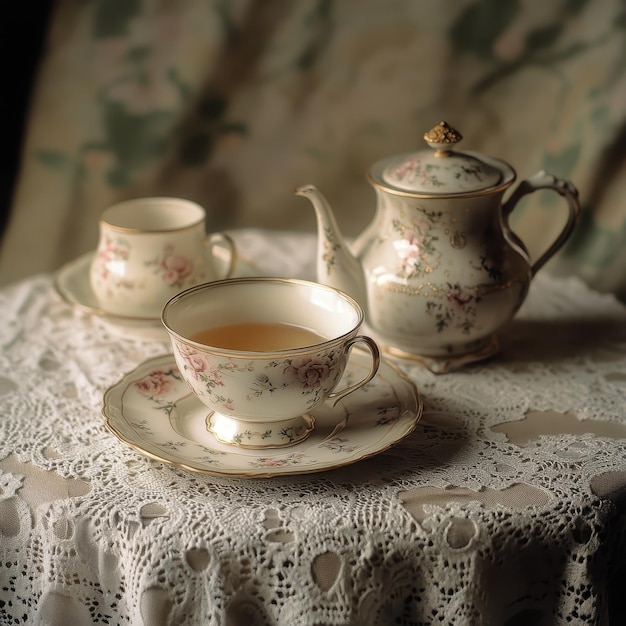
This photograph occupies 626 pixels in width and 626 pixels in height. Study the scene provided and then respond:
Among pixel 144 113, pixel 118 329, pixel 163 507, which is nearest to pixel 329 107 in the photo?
pixel 144 113

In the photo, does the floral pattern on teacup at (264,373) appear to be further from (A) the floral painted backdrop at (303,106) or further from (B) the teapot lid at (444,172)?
(A) the floral painted backdrop at (303,106)

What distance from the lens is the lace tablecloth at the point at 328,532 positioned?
88 centimetres

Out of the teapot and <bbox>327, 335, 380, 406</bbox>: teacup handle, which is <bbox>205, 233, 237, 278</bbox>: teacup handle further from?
<bbox>327, 335, 380, 406</bbox>: teacup handle

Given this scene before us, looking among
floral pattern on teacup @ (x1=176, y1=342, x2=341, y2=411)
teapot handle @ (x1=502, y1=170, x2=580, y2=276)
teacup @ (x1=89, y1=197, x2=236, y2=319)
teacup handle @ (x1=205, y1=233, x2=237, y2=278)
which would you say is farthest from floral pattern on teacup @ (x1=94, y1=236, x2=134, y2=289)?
teapot handle @ (x1=502, y1=170, x2=580, y2=276)

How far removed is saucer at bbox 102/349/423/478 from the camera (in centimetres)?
95

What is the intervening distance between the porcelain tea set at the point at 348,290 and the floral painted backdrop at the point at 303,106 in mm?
628

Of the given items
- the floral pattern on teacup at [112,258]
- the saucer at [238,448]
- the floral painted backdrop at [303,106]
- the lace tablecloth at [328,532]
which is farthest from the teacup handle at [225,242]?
the floral painted backdrop at [303,106]

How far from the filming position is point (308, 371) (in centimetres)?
96

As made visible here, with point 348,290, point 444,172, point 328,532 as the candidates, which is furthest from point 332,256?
point 328,532

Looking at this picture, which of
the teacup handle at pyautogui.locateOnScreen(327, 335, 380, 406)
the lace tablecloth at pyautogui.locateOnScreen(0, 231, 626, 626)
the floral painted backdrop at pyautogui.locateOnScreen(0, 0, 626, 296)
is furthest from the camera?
the floral painted backdrop at pyautogui.locateOnScreen(0, 0, 626, 296)

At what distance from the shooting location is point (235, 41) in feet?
6.47

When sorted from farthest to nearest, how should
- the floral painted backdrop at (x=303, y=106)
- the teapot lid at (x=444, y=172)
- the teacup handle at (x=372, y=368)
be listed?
1. the floral painted backdrop at (x=303, y=106)
2. the teapot lid at (x=444, y=172)
3. the teacup handle at (x=372, y=368)

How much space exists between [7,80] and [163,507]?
54.6 inches

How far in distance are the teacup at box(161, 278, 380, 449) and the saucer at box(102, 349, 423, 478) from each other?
0.8 inches
